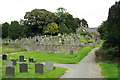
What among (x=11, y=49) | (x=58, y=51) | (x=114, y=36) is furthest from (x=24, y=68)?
(x=11, y=49)

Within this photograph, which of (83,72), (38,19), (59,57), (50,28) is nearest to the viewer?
(83,72)

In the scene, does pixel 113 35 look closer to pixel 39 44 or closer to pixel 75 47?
pixel 75 47

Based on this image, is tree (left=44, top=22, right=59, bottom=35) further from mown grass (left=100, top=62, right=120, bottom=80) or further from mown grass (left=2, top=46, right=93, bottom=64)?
mown grass (left=100, top=62, right=120, bottom=80)

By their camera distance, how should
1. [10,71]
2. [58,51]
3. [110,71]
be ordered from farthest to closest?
[58,51] → [110,71] → [10,71]

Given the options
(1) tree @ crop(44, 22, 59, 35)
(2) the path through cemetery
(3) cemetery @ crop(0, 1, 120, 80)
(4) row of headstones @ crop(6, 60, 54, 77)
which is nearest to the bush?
(3) cemetery @ crop(0, 1, 120, 80)

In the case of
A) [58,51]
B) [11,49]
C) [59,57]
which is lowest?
[59,57]

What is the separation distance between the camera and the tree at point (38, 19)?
5666 cm

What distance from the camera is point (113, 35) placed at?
58.4 ft

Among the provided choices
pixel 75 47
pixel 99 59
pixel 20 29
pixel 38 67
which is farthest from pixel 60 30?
pixel 38 67

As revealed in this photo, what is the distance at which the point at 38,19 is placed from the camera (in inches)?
2247

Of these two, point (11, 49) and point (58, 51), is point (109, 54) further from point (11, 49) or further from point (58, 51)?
point (11, 49)

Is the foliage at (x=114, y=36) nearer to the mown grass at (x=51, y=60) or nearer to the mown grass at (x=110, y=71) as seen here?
the mown grass at (x=110, y=71)

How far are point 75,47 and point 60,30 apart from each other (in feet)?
75.8

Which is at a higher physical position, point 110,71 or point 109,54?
point 109,54
